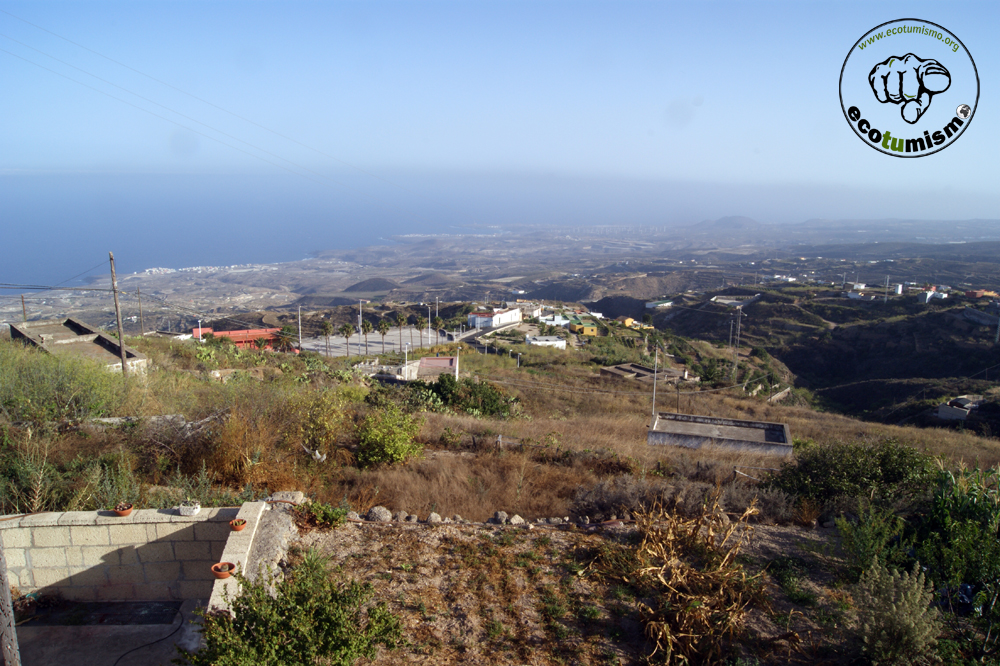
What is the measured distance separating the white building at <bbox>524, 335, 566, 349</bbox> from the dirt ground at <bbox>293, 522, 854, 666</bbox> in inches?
1515

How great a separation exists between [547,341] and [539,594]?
41.9 meters

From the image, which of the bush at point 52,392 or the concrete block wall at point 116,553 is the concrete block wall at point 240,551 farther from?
the bush at point 52,392

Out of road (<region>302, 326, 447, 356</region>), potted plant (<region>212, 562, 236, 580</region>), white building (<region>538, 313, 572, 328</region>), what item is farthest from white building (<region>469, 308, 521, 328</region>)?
potted plant (<region>212, 562, 236, 580</region>)

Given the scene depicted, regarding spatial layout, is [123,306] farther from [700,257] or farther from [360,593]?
[700,257]

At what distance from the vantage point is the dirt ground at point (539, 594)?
4.22m

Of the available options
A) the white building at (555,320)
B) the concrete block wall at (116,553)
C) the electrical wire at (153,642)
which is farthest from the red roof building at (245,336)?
the electrical wire at (153,642)

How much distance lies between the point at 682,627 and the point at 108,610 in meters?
5.07

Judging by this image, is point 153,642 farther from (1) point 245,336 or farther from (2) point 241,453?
(1) point 245,336

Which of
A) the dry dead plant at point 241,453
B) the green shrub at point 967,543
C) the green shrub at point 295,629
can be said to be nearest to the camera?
the green shrub at point 295,629

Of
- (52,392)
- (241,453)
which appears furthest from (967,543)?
(52,392)

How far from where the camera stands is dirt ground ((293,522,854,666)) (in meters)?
4.22

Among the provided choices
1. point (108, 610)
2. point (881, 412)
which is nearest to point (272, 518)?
point (108, 610)

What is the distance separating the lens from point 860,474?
7.74 meters

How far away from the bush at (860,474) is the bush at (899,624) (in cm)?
349
